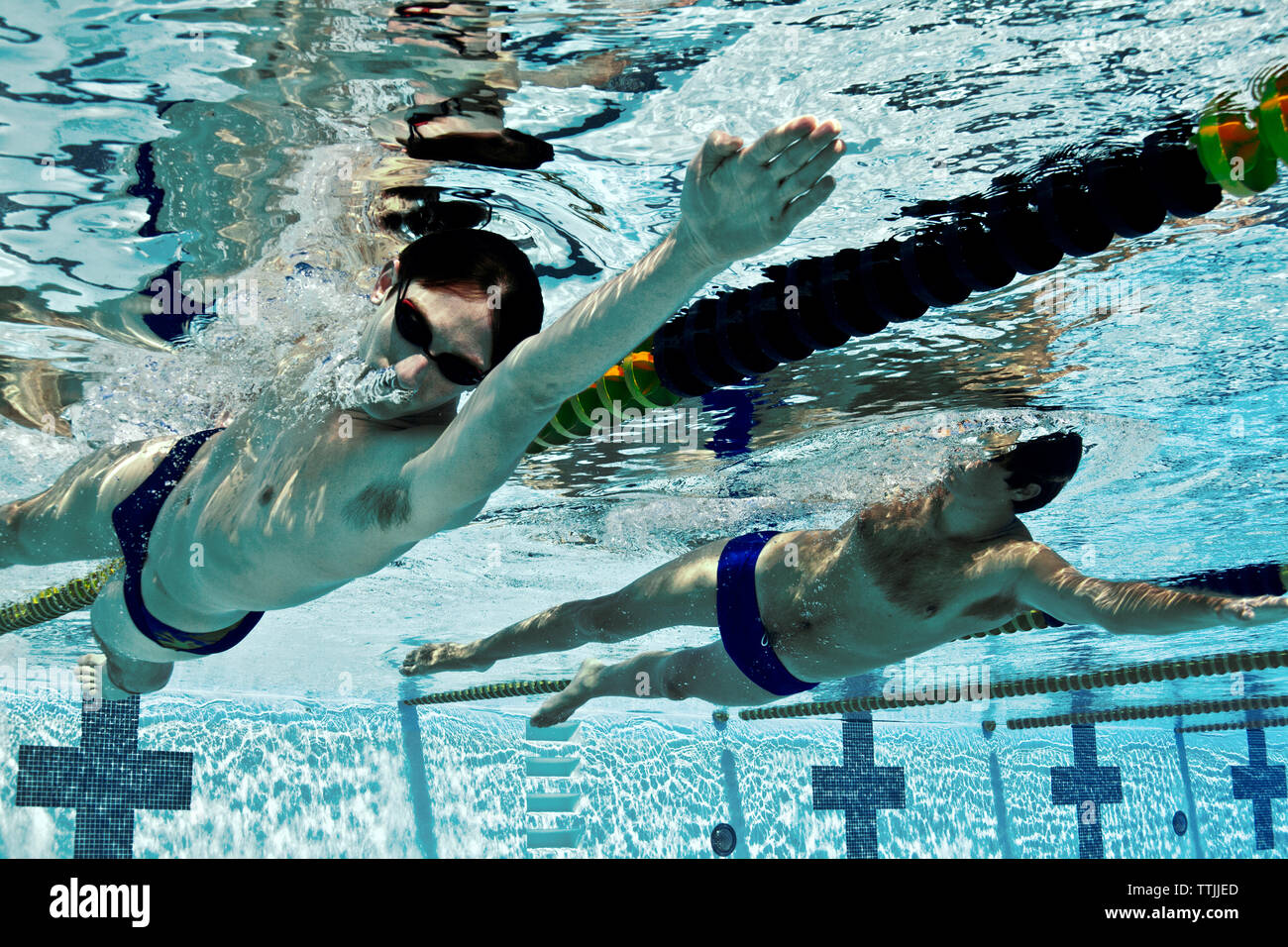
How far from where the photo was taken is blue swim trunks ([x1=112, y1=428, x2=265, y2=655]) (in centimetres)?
396

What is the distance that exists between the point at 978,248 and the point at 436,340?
191cm

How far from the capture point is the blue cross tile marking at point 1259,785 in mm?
18953

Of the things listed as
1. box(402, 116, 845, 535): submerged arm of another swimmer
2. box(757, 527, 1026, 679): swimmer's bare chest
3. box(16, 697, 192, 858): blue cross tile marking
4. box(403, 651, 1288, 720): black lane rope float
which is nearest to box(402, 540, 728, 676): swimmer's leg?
box(757, 527, 1026, 679): swimmer's bare chest

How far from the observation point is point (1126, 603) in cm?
426

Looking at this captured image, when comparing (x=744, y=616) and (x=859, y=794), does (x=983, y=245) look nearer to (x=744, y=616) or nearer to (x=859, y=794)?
(x=744, y=616)

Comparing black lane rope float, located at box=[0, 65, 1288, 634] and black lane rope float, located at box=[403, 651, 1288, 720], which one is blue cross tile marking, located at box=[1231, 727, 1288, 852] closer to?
black lane rope float, located at box=[403, 651, 1288, 720]

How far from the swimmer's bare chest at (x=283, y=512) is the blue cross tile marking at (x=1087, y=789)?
A: 51.8 feet

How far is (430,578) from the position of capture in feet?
36.2

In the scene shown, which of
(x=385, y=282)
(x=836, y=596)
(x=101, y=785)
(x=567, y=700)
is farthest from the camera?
(x=101, y=785)

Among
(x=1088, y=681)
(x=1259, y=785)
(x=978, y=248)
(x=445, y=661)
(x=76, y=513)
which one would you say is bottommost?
(x=1259, y=785)

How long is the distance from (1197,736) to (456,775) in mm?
15503

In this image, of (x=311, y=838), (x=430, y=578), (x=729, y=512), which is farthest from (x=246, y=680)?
(x=729, y=512)

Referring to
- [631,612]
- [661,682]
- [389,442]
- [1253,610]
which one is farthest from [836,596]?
[389,442]

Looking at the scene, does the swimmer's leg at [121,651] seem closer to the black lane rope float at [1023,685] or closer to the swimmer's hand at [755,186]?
the swimmer's hand at [755,186]
